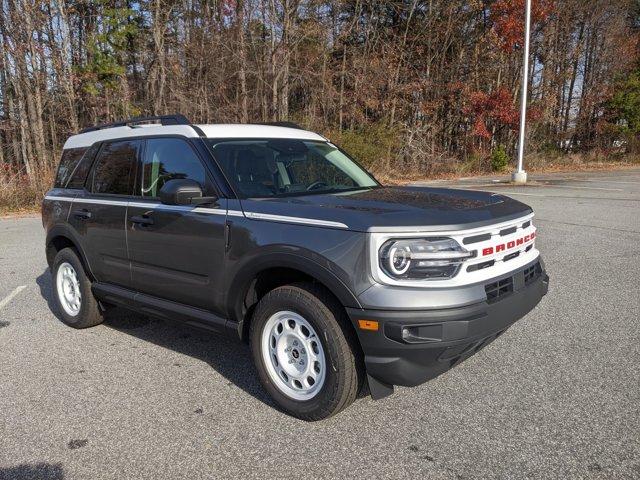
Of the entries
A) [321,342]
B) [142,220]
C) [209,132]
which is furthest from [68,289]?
[321,342]

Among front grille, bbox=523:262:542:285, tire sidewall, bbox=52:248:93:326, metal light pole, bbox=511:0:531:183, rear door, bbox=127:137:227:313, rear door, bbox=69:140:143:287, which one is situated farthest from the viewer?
metal light pole, bbox=511:0:531:183

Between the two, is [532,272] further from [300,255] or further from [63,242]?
[63,242]

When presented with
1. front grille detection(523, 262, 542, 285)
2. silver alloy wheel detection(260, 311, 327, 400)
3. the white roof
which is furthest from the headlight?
the white roof

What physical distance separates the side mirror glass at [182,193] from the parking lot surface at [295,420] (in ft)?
4.27

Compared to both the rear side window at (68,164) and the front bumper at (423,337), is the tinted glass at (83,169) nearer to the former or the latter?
the rear side window at (68,164)

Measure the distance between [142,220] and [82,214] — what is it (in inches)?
42.6

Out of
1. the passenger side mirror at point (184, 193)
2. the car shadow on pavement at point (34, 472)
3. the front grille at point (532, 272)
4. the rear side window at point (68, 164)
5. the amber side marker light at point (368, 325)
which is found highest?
the rear side window at point (68, 164)

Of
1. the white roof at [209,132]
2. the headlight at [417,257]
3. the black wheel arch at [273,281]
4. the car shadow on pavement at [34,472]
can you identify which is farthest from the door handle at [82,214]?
the headlight at [417,257]

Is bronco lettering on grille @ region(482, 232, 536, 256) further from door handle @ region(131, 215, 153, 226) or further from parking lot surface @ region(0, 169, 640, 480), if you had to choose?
door handle @ region(131, 215, 153, 226)

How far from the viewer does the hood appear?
293cm

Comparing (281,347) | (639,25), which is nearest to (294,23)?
(281,347)

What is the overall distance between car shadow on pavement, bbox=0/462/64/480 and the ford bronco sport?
1.23 metres

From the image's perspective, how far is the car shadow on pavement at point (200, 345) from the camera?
3848 millimetres

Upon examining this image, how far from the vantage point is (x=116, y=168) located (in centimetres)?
464
